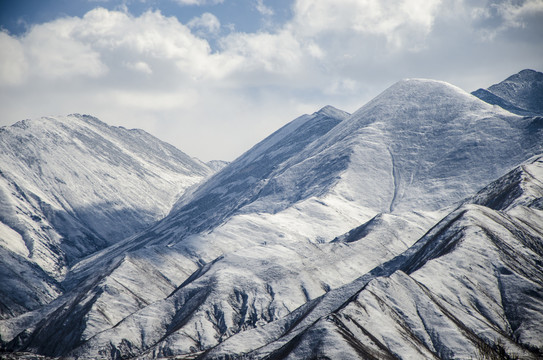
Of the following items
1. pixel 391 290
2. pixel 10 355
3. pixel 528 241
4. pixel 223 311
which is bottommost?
pixel 10 355

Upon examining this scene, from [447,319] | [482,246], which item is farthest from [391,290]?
[482,246]

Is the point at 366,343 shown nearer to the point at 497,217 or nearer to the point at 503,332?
the point at 503,332

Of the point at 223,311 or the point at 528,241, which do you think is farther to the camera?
the point at 223,311

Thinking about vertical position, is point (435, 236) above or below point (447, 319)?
above

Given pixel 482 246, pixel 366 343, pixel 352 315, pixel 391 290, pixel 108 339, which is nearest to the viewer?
pixel 366 343

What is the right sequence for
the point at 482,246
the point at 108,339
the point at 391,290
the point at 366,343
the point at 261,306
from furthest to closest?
the point at 261,306 < the point at 108,339 < the point at 482,246 < the point at 391,290 < the point at 366,343

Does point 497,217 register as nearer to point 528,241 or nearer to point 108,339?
point 528,241

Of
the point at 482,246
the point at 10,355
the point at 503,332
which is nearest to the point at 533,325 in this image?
the point at 503,332
